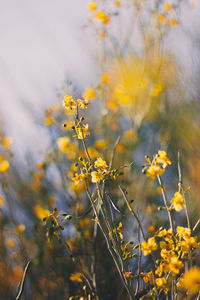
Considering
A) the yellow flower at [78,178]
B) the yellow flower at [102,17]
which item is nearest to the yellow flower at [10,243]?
the yellow flower at [78,178]

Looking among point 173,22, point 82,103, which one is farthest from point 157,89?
point 82,103

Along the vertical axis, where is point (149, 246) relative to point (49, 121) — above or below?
below

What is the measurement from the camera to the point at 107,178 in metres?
0.99

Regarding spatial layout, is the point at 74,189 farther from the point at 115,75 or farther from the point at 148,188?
the point at 115,75

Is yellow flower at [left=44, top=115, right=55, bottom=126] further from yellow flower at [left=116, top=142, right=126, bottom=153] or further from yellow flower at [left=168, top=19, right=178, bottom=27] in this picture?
yellow flower at [left=168, top=19, right=178, bottom=27]

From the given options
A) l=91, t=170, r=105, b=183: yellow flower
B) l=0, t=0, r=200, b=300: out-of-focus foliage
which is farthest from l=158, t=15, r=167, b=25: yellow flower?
l=91, t=170, r=105, b=183: yellow flower

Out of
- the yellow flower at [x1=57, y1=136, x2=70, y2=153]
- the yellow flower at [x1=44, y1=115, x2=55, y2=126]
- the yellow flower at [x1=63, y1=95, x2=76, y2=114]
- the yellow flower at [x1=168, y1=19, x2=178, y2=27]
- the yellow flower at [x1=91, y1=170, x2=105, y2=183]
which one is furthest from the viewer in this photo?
the yellow flower at [x1=168, y1=19, x2=178, y2=27]

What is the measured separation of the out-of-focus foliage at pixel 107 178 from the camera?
4.52 feet

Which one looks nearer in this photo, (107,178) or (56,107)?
(107,178)

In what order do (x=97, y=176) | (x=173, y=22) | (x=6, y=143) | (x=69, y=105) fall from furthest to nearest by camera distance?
(x=173, y=22)
(x=6, y=143)
(x=69, y=105)
(x=97, y=176)

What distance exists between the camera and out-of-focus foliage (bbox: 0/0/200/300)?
138 cm

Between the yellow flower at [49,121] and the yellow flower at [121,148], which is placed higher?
the yellow flower at [49,121]

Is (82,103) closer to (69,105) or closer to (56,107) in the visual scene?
(69,105)

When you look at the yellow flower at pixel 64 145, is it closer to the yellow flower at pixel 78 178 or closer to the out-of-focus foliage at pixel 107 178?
the out-of-focus foliage at pixel 107 178
